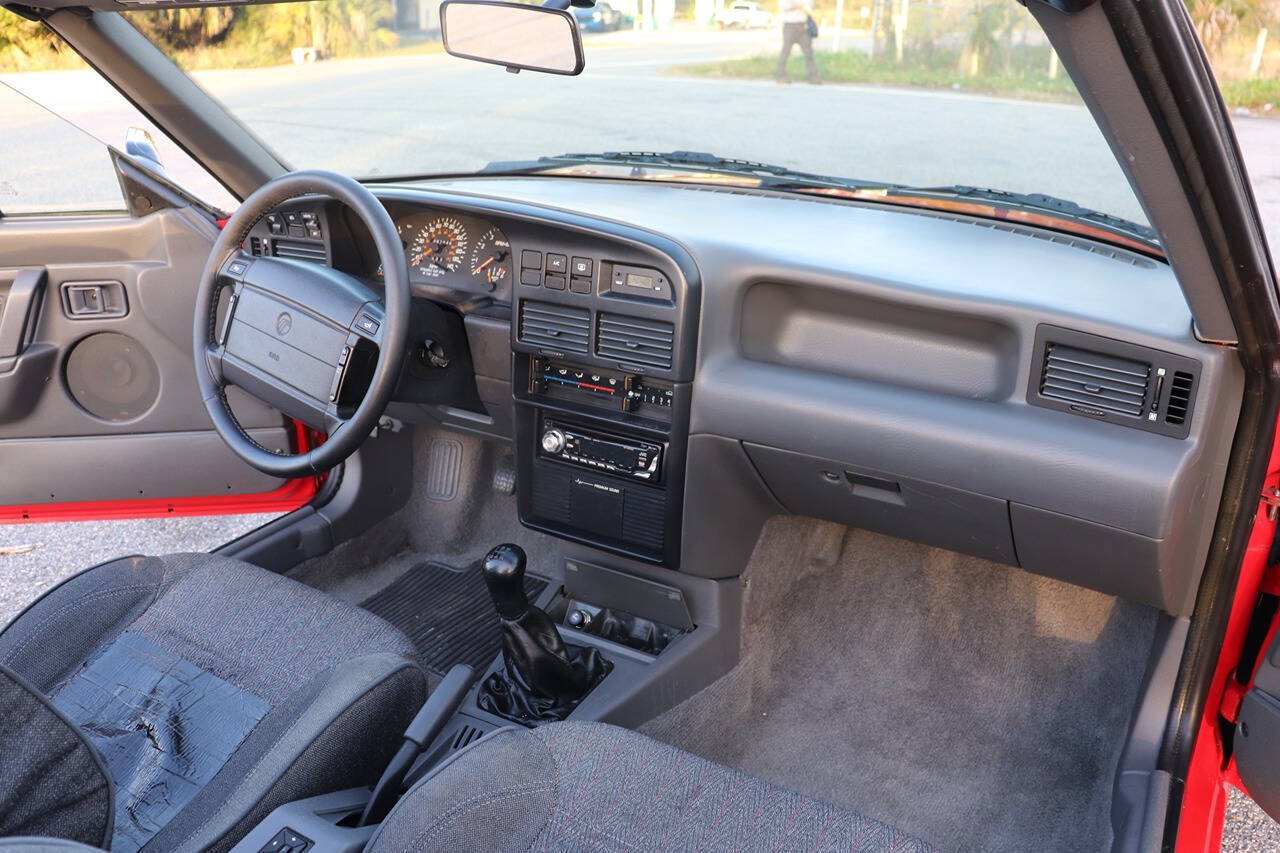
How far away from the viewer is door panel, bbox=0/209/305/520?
9.41 feet

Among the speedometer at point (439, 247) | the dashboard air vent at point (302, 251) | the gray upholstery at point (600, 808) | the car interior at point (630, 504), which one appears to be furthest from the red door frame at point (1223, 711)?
the dashboard air vent at point (302, 251)

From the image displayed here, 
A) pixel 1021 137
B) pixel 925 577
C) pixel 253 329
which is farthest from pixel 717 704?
pixel 1021 137

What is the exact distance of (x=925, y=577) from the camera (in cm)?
283

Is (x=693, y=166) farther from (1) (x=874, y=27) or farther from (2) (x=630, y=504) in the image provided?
(2) (x=630, y=504)

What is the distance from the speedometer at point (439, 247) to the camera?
2.61 meters

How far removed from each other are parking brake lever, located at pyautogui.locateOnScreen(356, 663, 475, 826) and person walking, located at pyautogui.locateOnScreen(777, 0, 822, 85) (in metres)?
1.83

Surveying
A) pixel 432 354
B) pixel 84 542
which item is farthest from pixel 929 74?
pixel 84 542

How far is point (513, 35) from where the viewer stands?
1889 millimetres

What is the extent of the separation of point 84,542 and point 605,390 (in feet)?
6.89

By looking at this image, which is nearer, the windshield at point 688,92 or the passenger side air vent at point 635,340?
the passenger side air vent at point 635,340

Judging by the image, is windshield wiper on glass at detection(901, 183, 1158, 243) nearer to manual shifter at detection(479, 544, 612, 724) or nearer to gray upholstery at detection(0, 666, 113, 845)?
manual shifter at detection(479, 544, 612, 724)

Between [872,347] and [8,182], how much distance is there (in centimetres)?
231

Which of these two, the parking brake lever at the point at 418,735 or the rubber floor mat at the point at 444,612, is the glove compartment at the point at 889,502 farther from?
the rubber floor mat at the point at 444,612

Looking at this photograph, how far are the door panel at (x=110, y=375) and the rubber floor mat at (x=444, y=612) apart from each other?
0.48 meters
